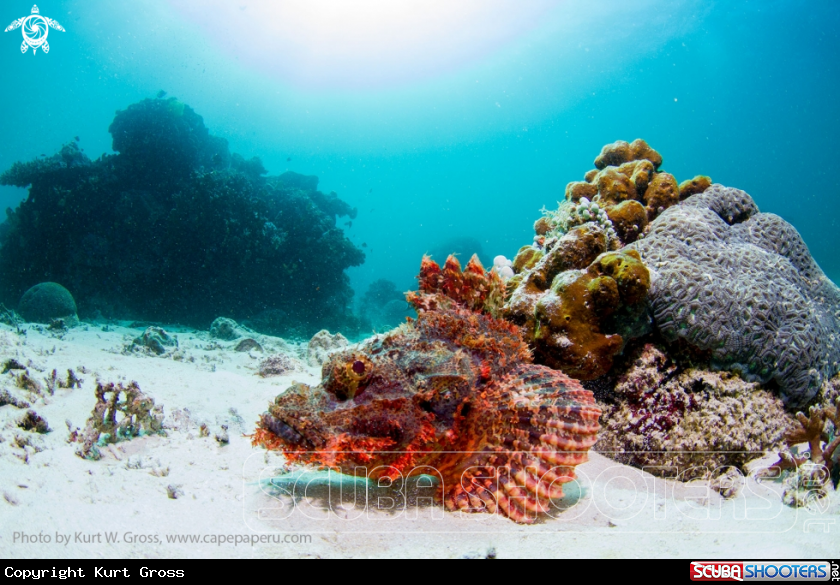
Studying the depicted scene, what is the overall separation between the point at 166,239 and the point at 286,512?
1656cm

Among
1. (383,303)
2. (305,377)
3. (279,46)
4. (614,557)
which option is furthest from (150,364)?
(279,46)

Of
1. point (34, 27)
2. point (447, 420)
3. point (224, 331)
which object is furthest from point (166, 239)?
point (34, 27)

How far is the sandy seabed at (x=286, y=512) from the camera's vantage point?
6.75 ft

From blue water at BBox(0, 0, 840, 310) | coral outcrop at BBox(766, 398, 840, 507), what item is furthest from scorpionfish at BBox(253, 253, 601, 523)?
blue water at BBox(0, 0, 840, 310)

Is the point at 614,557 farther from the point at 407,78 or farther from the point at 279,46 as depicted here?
the point at 407,78

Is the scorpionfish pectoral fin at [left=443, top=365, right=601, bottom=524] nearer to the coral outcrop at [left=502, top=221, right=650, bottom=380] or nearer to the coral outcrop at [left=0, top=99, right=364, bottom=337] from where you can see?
the coral outcrop at [left=502, top=221, right=650, bottom=380]

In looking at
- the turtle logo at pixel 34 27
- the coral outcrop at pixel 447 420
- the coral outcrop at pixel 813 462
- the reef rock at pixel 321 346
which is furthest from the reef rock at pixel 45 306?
the turtle logo at pixel 34 27

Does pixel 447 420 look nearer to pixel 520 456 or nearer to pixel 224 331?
pixel 520 456

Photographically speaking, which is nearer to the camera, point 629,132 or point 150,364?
point 150,364

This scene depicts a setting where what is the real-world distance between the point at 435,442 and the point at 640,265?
2951 mm

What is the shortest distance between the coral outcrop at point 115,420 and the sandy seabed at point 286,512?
0.11 m

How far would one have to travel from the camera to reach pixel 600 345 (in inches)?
154

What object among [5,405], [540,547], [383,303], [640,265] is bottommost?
[540,547]

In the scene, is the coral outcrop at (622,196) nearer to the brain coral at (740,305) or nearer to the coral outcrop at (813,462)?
the brain coral at (740,305)
